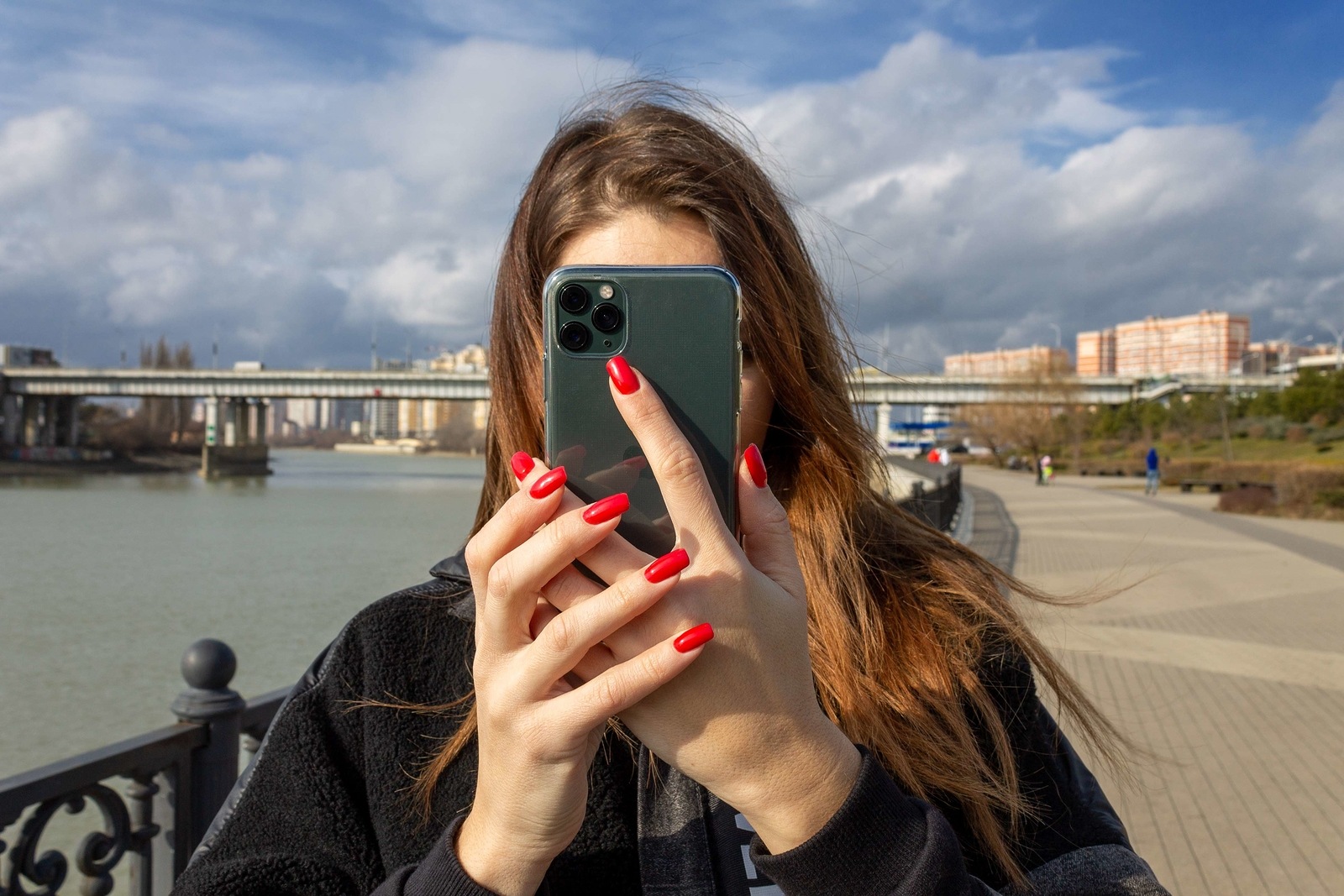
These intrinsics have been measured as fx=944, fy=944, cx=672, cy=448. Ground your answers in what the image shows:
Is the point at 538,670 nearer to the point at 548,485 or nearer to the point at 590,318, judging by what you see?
the point at 548,485

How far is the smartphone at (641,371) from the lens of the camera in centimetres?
105

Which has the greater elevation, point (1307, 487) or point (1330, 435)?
point (1330, 435)

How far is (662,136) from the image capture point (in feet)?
5.38

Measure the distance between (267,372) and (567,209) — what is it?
55103 millimetres

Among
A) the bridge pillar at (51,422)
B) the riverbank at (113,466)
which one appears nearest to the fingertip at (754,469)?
the riverbank at (113,466)

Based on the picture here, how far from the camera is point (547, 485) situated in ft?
3.06

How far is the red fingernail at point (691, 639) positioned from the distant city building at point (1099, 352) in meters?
159

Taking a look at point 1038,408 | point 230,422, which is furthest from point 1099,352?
point 230,422

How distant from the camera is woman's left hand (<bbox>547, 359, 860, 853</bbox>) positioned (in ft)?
3.05

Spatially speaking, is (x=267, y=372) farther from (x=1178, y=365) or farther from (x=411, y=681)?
(x=1178, y=365)

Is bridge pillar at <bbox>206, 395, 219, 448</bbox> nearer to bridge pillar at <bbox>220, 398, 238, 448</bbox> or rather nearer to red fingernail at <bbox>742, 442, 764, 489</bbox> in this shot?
bridge pillar at <bbox>220, 398, 238, 448</bbox>

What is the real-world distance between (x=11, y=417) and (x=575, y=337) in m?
68.9

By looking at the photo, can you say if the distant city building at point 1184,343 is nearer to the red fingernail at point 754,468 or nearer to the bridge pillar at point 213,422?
the bridge pillar at point 213,422

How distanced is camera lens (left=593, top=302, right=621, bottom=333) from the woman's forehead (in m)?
0.44
